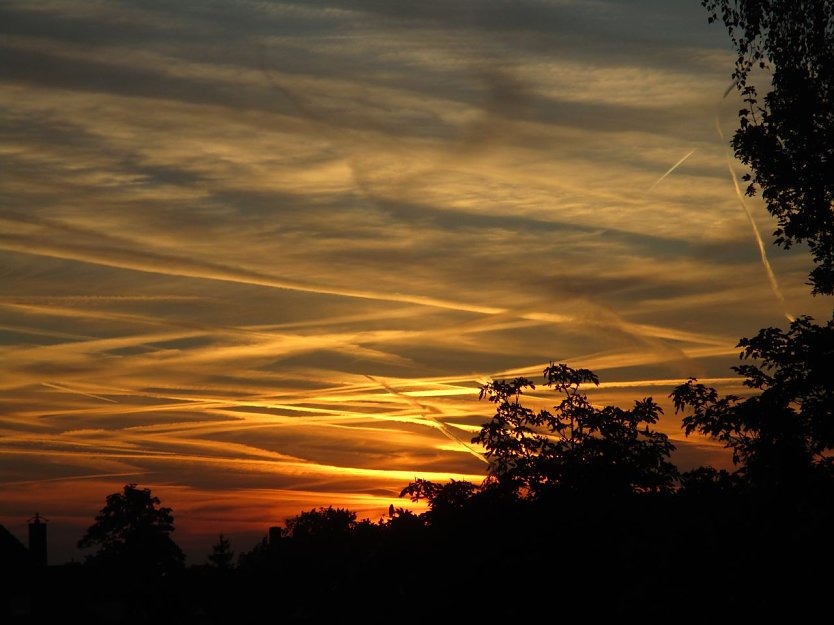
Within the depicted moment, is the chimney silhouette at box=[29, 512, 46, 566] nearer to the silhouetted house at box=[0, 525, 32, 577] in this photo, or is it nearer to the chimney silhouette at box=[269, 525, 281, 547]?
the silhouetted house at box=[0, 525, 32, 577]

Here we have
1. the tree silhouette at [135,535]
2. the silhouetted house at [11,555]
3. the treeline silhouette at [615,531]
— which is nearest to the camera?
the treeline silhouette at [615,531]

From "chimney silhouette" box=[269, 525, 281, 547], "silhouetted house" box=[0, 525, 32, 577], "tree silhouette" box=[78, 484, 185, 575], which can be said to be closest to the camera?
"silhouetted house" box=[0, 525, 32, 577]

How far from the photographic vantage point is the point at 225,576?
341 ft

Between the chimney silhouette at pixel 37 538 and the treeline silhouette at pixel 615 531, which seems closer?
the treeline silhouette at pixel 615 531

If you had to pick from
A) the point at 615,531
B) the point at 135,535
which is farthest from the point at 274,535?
the point at 615,531

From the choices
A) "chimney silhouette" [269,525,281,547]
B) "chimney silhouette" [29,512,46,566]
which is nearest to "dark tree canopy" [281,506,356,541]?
"chimney silhouette" [269,525,281,547]

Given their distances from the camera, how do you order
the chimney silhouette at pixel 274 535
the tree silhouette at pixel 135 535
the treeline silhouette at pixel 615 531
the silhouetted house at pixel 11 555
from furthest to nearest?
the chimney silhouette at pixel 274 535 < the tree silhouette at pixel 135 535 < the silhouetted house at pixel 11 555 < the treeline silhouette at pixel 615 531

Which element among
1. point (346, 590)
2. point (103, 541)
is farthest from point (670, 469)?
point (103, 541)

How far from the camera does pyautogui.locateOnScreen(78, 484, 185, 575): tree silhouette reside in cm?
9381

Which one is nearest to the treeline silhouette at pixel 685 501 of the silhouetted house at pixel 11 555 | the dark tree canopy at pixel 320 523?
the silhouetted house at pixel 11 555

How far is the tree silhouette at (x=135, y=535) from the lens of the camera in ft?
308

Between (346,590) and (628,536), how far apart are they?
21249 millimetres

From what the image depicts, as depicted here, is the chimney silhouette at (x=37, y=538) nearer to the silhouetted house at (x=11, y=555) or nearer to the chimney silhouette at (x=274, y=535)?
the silhouetted house at (x=11, y=555)

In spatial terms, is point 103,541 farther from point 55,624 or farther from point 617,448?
point 617,448
